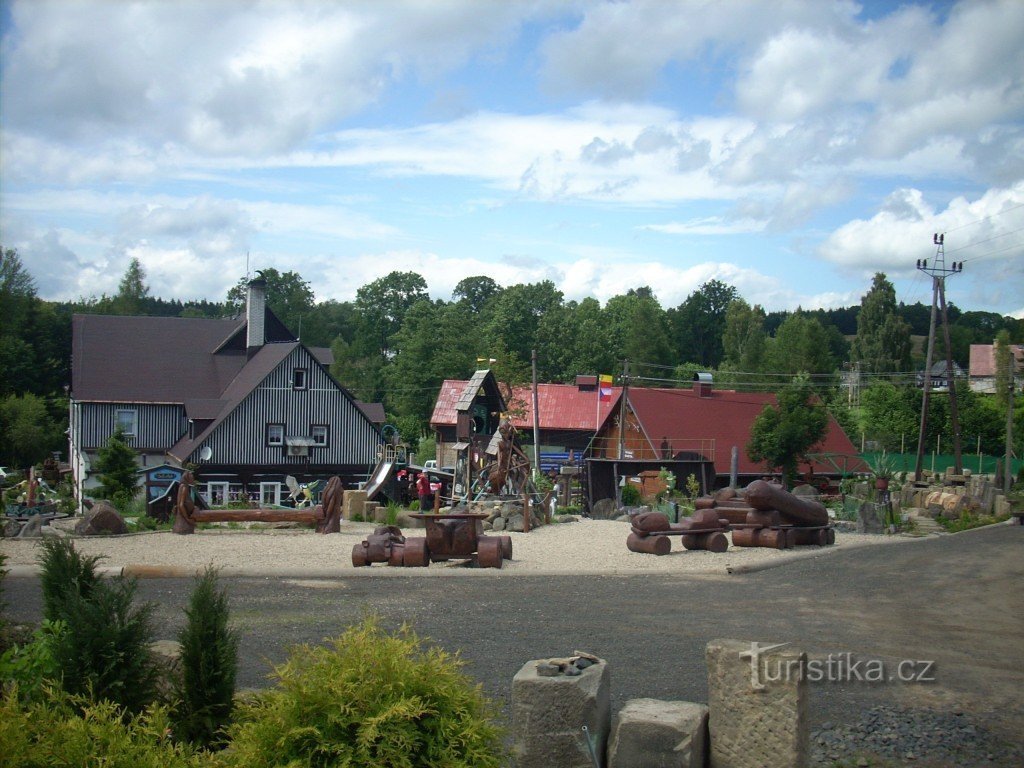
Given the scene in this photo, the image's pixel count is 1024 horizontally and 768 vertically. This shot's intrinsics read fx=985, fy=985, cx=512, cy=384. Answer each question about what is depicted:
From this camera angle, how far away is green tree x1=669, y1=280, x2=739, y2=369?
11856 cm

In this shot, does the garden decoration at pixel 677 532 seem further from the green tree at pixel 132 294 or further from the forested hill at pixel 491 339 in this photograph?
the green tree at pixel 132 294

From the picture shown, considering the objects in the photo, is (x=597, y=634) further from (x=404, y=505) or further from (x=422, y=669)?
(x=404, y=505)

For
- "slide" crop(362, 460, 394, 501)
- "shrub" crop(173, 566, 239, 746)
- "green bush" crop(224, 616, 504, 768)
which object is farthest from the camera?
"slide" crop(362, 460, 394, 501)

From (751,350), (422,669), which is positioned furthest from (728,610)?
(751,350)

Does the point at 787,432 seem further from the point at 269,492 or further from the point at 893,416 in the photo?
the point at 893,416

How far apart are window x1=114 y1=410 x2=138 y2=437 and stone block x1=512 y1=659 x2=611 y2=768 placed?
4177 cm

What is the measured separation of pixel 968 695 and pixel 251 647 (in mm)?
6795

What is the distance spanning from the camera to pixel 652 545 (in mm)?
19375

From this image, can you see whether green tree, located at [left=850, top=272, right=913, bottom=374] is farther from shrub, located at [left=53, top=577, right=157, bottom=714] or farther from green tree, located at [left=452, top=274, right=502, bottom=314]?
shrub, located at [left=53, top=577, right=157, bottom=714]

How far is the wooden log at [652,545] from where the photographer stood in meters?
Answer: 19.3

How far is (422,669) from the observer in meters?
4.79

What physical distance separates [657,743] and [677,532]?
14.5 meters

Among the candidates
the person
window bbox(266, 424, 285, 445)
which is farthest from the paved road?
window bbox(266, 424, 285, 445)

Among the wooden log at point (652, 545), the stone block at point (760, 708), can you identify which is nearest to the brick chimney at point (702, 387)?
the wooden log at point (652, 545)
